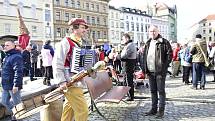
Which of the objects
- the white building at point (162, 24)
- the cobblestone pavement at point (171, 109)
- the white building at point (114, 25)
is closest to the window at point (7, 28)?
the white building at point (114, 25)

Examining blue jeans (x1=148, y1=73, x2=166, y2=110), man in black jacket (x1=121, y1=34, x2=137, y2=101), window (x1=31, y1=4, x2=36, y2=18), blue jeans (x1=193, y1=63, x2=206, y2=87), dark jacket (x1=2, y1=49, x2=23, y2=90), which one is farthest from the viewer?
window (x1=31, y1=4, x2=36, y2=18)

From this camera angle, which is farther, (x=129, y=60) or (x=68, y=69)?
(x=129, y=60)

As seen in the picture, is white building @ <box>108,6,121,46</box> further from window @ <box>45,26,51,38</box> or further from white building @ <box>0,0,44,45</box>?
white building @ <box>0,0,44,45</box>

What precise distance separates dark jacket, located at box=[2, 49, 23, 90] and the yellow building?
51774 millimetres

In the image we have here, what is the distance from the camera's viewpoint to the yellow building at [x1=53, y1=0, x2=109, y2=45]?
Result: 63188 mm

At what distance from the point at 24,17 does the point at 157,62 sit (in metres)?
48.5

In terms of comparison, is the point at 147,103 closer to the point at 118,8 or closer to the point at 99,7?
the point at 99,7

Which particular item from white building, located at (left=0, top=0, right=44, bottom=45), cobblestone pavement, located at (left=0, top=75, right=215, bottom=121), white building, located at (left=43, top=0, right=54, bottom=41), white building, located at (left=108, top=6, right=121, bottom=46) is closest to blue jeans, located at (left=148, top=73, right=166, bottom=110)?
cobblestone pavement, located at (left=0, top=75, right=215, bottom=121)

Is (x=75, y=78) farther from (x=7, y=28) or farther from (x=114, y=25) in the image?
(x=114, y=25)

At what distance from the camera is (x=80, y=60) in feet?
17.0

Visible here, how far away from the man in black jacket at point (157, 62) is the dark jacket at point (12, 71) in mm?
2512

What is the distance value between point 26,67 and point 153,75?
10.3m

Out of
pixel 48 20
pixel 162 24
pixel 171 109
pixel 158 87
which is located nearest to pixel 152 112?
pixel 158 87

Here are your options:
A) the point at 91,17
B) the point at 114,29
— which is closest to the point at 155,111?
the point at 91,17
